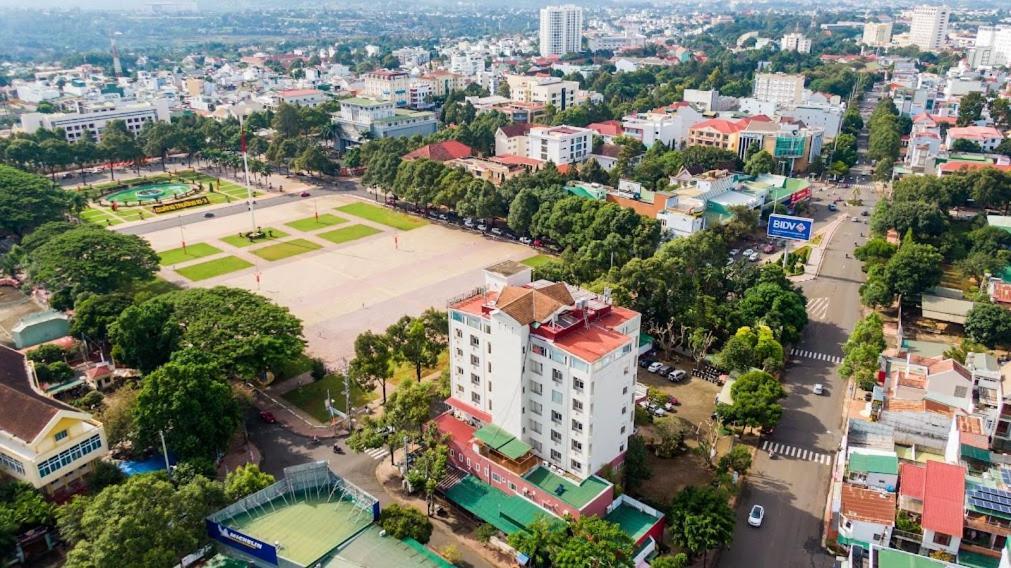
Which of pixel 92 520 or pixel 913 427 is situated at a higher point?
pixel 92 520

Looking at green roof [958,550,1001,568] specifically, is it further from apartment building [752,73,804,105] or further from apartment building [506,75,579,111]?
apartment building [752,73,804,105]

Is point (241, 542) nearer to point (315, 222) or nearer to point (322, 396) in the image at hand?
point (322, 396)

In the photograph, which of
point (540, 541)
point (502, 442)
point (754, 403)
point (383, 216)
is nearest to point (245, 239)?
point (383, 216)

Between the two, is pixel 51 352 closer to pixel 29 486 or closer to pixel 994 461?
pixel 29 486

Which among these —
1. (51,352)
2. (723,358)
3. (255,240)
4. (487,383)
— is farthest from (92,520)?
(255,240)

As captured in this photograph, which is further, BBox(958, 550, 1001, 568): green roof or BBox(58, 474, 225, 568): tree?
BBox(958, 550, 1001, 568): green roof

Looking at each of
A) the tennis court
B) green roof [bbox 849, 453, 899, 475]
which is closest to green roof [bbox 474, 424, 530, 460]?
the tennis court

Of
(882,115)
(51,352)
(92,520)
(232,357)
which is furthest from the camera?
(882,115)
